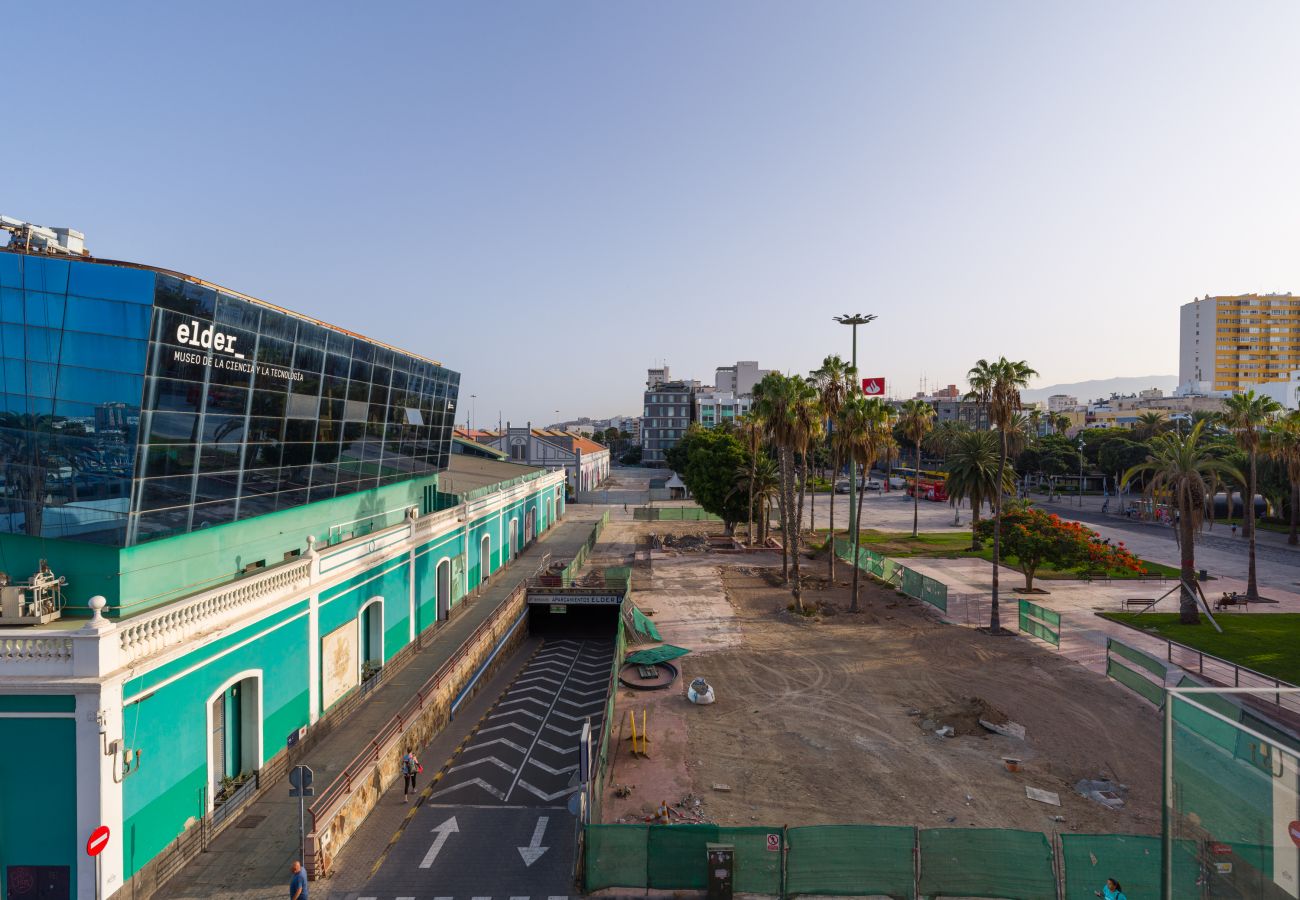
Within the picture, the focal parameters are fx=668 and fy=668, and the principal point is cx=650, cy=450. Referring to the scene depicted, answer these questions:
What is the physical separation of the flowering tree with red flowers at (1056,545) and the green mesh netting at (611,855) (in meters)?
32.2

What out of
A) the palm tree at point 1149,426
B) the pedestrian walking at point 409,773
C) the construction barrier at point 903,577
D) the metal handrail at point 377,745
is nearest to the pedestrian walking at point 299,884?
the metal handrail at point 377,745

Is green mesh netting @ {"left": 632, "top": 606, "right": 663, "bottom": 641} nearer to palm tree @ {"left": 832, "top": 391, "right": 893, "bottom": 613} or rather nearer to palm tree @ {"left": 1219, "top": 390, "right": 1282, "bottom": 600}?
palm tree @ {"left": 832, "top": 391, "right": 893, "bottom": 613}

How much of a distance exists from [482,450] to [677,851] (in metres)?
60.9

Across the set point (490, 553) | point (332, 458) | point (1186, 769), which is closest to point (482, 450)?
point (490, 553)

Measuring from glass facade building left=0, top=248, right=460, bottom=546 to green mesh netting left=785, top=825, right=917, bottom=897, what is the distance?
17182 millimetres

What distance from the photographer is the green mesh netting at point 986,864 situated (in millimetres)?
13258

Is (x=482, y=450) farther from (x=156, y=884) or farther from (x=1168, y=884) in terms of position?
(x=1168, y=884)

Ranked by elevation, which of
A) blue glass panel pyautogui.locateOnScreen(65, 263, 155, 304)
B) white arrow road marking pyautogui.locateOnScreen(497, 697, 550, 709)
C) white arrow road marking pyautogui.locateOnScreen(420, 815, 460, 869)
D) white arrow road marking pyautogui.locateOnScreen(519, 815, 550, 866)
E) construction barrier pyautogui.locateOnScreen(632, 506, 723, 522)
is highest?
blue glass panel pyautogui.locateOnScreen(65, 263, 155, 304)

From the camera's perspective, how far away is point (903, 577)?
41.3 meters

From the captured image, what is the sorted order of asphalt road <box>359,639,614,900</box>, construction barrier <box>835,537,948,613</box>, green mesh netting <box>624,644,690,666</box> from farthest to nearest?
construction barrier <box>835,537,948,613</box>, green mesh netting <box>624,644,690,666</box>, asphalt road <box>359,639,614,900</box>

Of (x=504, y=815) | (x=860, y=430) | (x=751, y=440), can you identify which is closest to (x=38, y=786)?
(x=504, y=815)

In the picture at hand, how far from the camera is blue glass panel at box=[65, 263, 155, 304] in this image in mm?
15070

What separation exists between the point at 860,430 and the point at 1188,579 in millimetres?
17286

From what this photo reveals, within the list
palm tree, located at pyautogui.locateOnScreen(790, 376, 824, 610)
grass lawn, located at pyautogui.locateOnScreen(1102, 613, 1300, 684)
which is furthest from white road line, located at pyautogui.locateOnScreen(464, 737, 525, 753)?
grass lawn, located at pyautogui.locateOnScreen(1102, 613, 1300, 684)
